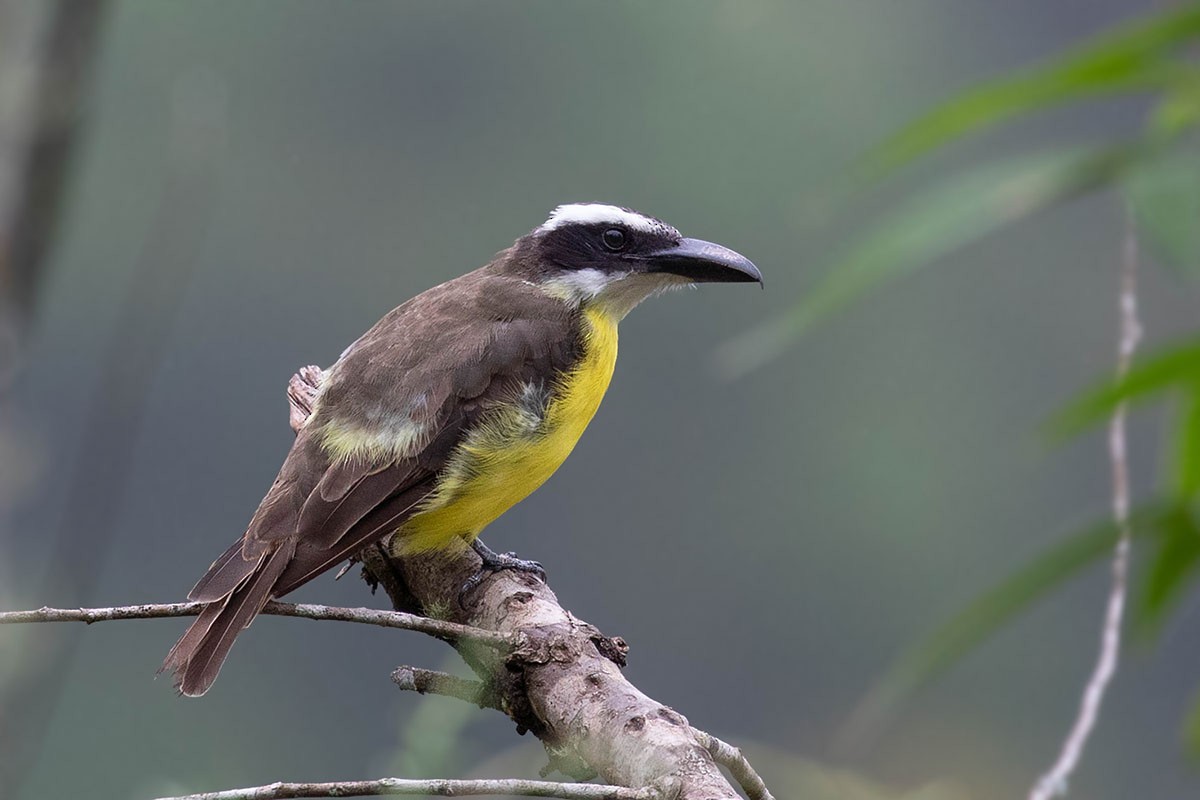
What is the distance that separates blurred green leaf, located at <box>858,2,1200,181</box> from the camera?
1479 mm

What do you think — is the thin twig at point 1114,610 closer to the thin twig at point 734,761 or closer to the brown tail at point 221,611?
the thin twig at point 734,761

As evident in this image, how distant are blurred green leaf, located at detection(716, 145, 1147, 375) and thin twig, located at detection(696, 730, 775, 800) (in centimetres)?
76

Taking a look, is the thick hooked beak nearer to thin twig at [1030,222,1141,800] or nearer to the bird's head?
the bird's head

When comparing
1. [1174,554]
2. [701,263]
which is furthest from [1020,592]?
[701,263]

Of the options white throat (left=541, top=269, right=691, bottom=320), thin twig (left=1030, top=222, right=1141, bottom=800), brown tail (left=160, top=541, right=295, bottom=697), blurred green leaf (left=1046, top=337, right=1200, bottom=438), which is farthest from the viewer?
white throat (left=541, top=269, right=691, bottom=320)

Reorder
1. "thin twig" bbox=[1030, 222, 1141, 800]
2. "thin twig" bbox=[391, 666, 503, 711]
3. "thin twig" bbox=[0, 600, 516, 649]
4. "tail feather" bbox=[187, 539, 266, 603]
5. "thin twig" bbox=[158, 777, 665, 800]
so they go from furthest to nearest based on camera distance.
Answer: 1. "tail feather" bbox=[187, 539, 266, 603]
2. "thin twig" bbox=[391, 666, 503, 711]
3. "thin twig" bbox=[1030, 222, 1141, 800]
4. "thin twig" bbox=[0, 600, 516, 649]
5. "thin twig" bbox=[158, 777, 665, 800]

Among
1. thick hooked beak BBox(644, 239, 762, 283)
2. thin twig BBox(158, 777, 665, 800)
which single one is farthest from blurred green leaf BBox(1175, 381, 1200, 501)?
thick hooked beak BBox(644, 239, 762, 283)

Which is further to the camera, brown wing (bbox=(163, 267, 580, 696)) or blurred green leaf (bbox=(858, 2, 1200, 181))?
brown wing (bbox=(163, 267, 580, 696))

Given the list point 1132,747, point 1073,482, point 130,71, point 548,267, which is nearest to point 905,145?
point 548,267

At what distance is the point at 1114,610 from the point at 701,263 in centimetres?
212

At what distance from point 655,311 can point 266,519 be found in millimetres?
10999

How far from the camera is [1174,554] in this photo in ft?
4.93

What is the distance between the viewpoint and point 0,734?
179cm

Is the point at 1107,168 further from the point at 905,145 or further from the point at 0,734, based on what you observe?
the point at 0,734
